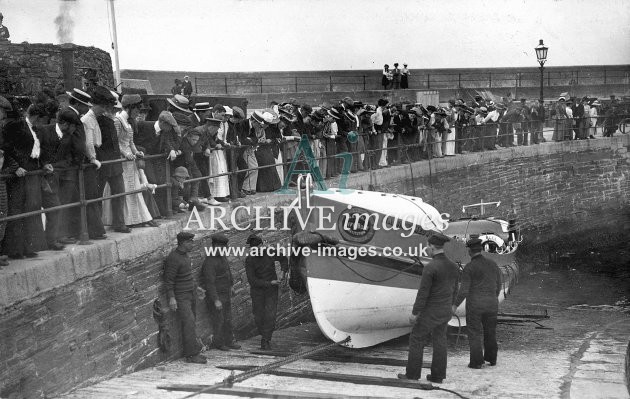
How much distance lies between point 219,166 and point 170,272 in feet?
9.45

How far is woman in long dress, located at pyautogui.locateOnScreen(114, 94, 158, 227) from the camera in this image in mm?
9820

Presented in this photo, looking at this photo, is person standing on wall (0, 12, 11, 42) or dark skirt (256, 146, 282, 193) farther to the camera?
person standing on wall (0, 12, 11, 42)

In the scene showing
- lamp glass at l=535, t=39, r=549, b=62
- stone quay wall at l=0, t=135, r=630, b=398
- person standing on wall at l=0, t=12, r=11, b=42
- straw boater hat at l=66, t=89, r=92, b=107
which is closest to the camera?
stone quay wall at l=0, t=135, r=630, b=398

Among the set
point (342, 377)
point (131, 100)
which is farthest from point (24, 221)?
point (342, 377)

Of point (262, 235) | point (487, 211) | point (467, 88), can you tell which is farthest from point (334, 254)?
point (467, 88)

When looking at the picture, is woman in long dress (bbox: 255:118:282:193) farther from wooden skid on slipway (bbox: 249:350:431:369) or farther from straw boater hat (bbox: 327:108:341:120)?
wooden skid on slipway (bbox: 249:350:431:369)

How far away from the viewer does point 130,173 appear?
1002 cm

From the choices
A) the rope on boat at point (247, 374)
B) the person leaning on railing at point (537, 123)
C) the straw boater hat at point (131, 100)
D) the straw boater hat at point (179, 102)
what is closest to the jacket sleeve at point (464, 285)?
the rope on boat at point (247, 374)

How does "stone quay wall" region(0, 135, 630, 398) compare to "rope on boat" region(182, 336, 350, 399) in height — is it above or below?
above

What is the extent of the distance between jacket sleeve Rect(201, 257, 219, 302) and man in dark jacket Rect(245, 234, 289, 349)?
581 millimetres

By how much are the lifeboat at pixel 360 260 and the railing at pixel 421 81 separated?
16260 mm

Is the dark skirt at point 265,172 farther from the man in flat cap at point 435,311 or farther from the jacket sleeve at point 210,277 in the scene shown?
the man in flat cap at point 435,311

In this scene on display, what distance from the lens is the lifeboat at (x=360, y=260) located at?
431 inches

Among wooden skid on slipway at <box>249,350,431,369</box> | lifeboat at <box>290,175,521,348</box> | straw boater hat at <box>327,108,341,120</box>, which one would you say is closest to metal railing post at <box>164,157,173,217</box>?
lifeboat at <box>290,175,521,348</box>
